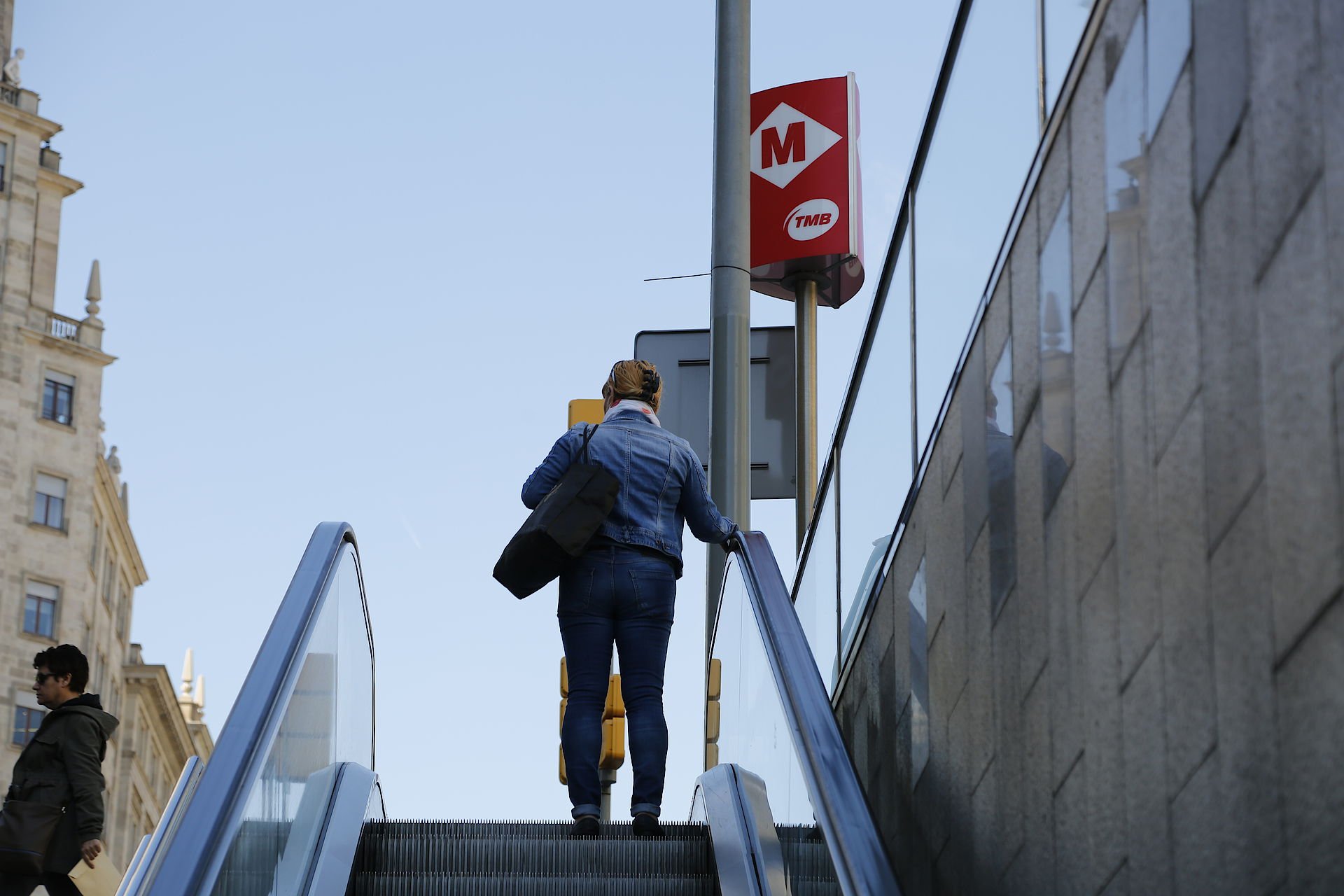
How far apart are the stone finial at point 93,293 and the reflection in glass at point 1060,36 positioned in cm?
6930

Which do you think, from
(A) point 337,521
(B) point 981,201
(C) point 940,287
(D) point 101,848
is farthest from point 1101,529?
(D) point 101,848

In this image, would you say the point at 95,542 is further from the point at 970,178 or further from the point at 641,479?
the point at 970,178

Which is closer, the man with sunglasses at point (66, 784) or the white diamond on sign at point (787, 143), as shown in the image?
the man with sunglasses at point (66, 784)

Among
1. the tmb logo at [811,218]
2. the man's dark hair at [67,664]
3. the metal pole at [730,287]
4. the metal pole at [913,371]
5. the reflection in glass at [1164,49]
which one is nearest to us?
the reflection in glass at [1164,49]

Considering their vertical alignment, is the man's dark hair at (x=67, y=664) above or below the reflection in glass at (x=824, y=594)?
below

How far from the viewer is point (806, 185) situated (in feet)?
42.4

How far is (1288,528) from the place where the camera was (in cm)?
323

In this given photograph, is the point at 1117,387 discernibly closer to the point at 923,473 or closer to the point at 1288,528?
the point at 1288,528

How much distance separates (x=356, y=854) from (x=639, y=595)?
1339 millimetres

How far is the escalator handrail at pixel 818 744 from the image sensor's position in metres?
5.19

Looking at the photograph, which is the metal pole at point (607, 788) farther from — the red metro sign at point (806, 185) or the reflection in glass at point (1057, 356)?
the reflection in glass at point (1057, 356)

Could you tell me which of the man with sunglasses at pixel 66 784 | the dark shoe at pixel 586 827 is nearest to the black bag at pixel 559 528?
the dark shoe at pixel 586 827

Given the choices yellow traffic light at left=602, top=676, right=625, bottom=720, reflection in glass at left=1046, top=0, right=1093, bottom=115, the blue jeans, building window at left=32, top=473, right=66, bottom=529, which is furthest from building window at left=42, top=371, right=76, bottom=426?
reflection in glass at left=1046, top=0, right=1093, bottom=115

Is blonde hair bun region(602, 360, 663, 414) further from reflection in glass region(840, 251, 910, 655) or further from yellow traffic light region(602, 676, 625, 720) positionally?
yellow traffic light region(602, 676, 625, 720)
